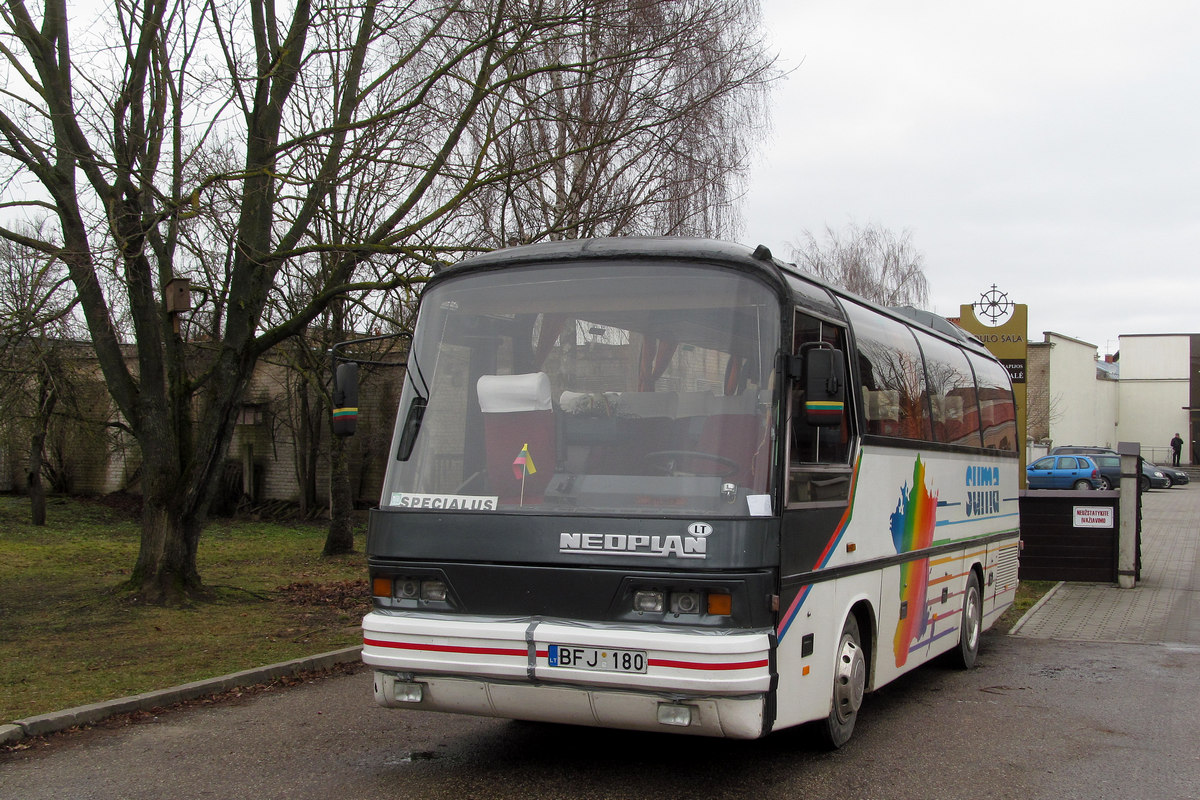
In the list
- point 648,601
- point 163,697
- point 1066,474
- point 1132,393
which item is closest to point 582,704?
point 648,601

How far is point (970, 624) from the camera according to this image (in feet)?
32.5

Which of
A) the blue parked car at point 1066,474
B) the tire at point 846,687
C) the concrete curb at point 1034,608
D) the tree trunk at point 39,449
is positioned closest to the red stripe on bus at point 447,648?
the tire at point 846,687

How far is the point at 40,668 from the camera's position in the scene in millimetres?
9000

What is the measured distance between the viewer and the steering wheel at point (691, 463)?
216 inches

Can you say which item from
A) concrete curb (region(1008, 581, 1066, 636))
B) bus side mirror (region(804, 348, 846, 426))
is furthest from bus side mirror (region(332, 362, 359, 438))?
concrete curb (region(1008, 581, 1066, 636))

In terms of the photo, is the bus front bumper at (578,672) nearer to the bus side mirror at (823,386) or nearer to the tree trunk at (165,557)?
the bus side mirror at (823,386)

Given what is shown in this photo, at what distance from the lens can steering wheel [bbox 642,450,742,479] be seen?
5.48 meters

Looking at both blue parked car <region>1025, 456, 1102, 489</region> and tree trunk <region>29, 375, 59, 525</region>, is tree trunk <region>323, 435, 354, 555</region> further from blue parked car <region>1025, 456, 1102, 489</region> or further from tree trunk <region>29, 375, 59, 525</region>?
blue parked car <region>1025, 456, 1102, 489</region>

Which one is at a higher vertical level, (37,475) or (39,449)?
(39,449)

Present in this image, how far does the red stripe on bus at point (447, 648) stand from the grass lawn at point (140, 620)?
3.22 m

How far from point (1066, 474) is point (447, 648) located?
4032 centimetres

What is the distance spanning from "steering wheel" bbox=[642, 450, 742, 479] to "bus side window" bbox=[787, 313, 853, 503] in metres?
0.36

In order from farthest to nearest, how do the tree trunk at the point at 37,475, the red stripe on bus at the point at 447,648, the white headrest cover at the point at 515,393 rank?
1. the tree trunk at the point at 37,475
2. the white headrest cover at the point at 515,393
3. the red stripe on bus at the point at 447,648

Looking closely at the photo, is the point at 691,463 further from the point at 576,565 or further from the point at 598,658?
the point at 598,658
